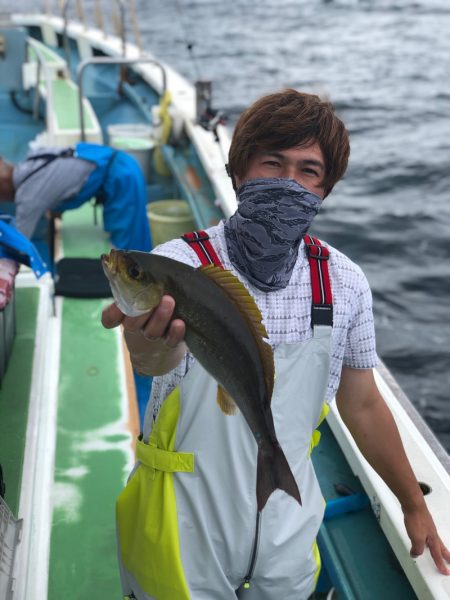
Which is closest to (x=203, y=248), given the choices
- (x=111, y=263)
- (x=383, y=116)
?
(x=111, y=263)

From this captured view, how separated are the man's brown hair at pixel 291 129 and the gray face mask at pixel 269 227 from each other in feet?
0.35

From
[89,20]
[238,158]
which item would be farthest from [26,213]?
[89,20]

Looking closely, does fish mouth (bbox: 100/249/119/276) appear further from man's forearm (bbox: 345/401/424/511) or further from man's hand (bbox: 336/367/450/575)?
man's forearm (bbox: 345/401/424/511)

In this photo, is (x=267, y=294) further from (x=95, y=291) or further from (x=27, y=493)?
(x=95, y=291)

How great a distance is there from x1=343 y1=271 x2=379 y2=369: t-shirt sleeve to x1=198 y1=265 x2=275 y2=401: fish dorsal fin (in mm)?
454

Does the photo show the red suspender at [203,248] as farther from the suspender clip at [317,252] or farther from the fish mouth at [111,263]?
the fish mouth at [111,263]

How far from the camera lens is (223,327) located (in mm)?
1769

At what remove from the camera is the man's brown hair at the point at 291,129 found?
6.66ft

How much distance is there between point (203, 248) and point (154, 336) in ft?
1.49

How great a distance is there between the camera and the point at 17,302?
4.49 meters

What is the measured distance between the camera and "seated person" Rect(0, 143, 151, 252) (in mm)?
5586

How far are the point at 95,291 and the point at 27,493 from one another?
87.9 inches

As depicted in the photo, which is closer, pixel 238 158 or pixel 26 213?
pixel 238 158

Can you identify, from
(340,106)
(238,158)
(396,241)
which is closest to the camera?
(238,158)
